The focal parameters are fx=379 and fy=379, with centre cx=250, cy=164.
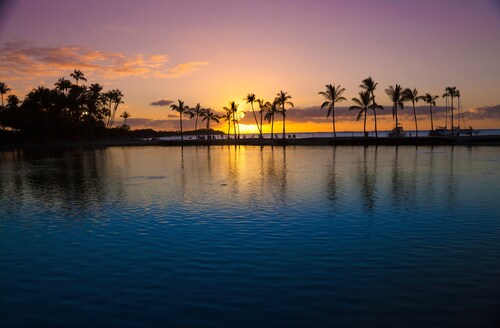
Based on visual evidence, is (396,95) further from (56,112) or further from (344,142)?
(56,112)

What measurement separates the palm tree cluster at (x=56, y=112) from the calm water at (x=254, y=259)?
99533mm

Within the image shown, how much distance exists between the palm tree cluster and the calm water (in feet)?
327

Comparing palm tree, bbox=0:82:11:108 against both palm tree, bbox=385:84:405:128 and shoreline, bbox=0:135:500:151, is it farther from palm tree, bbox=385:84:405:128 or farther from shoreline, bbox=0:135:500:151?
palm tree, bbox=385:84:405:128

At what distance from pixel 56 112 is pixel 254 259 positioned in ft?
393

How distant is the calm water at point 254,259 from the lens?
8469mm

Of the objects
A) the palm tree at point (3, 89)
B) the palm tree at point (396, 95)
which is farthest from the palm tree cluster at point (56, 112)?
the palm tree at point (396, 95)

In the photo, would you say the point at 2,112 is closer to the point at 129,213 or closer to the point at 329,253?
the point at 129,213

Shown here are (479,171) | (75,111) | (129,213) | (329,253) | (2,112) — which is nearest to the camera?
(329,253)

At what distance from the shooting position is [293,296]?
9242 millimetres

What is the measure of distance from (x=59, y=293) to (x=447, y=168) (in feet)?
123

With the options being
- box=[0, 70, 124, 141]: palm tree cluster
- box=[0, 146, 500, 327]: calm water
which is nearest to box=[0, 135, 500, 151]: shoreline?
box=[0, 70, 124, 141]: palm tree cluster

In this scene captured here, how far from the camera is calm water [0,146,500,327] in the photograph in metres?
8.47

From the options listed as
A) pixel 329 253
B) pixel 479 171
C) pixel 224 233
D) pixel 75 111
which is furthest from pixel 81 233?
pixel 75 111

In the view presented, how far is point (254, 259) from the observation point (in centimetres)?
1193
